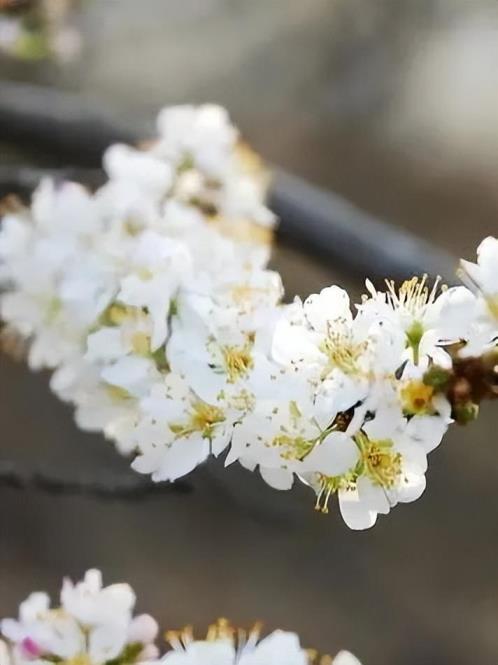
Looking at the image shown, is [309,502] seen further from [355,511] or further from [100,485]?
[355,511]

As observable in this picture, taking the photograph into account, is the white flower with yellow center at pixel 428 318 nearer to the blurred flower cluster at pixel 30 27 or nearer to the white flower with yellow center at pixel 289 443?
the white flower with yellow center at pixel 289 443

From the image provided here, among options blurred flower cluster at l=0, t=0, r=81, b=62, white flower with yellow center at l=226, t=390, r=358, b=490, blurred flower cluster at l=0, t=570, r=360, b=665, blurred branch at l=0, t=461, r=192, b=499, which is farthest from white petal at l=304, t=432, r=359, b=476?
blurred flower cluster at l=0, t=0, r=81, b=62

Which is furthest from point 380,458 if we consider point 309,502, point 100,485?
point 309,502

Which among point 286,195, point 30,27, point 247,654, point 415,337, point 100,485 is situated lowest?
point 247,654

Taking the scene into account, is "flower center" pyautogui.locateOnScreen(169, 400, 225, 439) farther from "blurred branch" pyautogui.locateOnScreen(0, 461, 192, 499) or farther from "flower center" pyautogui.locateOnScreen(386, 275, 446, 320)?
"blurred branch" pyautogui.locateOnScreen(0, 461, 192, 499)

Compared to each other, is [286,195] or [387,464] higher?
[286,195]

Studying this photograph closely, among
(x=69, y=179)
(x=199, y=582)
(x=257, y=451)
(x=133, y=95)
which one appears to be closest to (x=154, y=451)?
(x=257, y=451)
